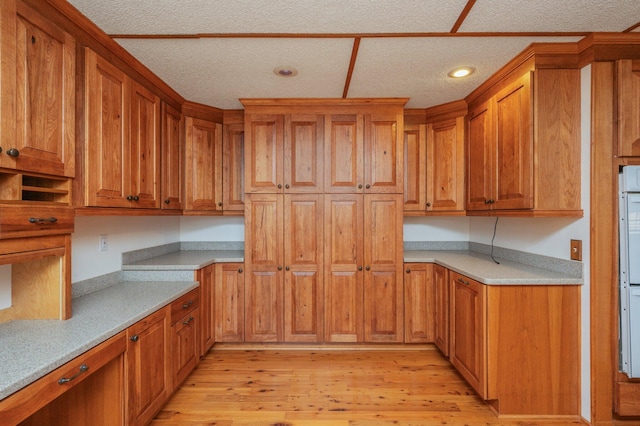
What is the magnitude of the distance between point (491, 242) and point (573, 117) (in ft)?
4.52

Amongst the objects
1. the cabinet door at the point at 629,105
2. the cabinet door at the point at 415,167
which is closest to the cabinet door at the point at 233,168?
the cabinet door at the point at 415,167

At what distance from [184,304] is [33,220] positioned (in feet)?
3.78

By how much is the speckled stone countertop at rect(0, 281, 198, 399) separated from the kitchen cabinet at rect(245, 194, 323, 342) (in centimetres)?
84

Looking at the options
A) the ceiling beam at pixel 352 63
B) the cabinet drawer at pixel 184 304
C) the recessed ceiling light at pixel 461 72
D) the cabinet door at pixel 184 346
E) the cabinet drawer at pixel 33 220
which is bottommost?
the cabinet door at pixel 184 346

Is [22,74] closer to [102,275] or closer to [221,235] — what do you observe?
[102,275]

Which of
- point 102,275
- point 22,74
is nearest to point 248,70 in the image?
point 22,74

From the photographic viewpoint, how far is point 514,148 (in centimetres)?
213

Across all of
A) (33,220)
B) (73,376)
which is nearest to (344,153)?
(33,220)

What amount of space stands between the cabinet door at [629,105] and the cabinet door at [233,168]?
9.42 feet

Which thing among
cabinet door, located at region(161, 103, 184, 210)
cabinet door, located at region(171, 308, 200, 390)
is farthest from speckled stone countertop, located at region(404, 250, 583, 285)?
cabinet door, located at region(161, 103, 184, 210)

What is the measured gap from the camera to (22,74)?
1.27m

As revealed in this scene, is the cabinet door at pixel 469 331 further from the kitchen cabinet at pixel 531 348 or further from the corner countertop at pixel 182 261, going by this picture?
the corner countertop at pixel 182 261

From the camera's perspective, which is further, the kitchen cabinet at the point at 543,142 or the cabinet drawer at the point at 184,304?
the cabinet drawer at the point at 184,304

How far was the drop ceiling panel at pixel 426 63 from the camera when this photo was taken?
6.03 feet
